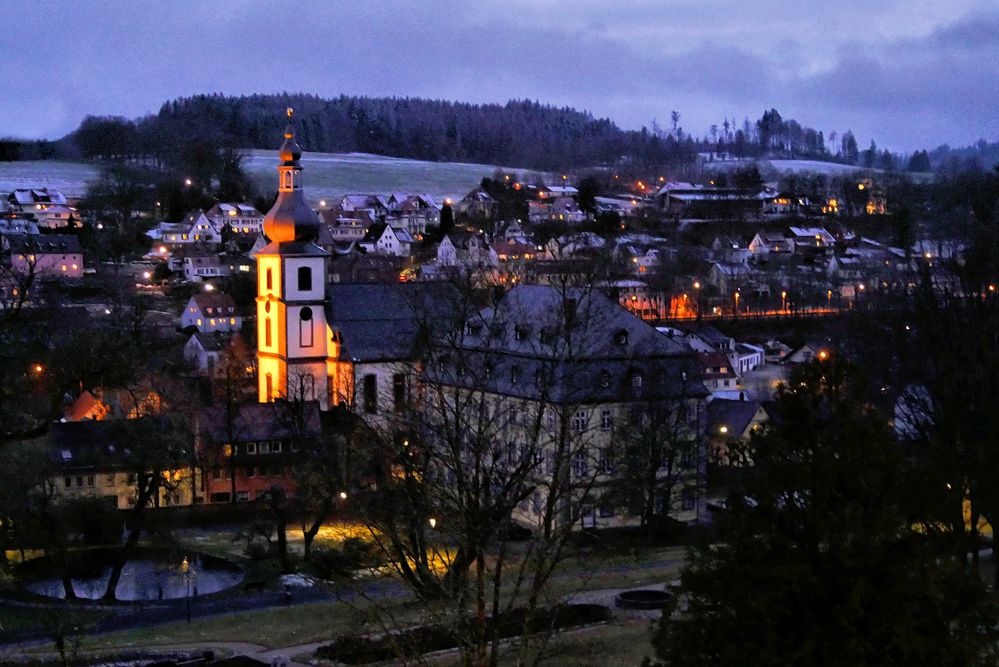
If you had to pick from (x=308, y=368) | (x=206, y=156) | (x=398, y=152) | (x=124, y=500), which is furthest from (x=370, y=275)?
(x=398, y=152)

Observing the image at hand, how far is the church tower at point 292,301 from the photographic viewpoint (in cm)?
4578

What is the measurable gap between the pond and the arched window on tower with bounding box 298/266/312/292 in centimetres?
1487

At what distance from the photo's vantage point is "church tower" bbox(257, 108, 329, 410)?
45781 millimetres

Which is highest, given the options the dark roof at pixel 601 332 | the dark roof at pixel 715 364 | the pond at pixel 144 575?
the dark roof at pixel 601 332

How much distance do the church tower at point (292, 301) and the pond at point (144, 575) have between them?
13.4 meters

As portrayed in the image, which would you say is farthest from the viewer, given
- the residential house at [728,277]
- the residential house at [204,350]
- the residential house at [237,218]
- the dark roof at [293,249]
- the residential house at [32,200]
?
the residential house at [32,200]

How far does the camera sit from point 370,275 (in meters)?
76.9

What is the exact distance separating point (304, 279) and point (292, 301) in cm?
88

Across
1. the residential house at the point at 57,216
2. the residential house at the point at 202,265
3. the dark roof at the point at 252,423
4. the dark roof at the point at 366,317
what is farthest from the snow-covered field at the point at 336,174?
the dark roof at the point at 252,423

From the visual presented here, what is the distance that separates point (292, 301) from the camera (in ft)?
150

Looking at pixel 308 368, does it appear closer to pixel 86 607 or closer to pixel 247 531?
pixel 247 531

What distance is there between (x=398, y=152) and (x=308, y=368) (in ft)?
478

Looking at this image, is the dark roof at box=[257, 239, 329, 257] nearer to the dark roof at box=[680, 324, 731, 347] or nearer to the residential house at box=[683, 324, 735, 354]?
the residential house at box=[683, 324, 735, 354]

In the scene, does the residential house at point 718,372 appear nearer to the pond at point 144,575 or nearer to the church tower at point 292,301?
the church tower at point 292,301
